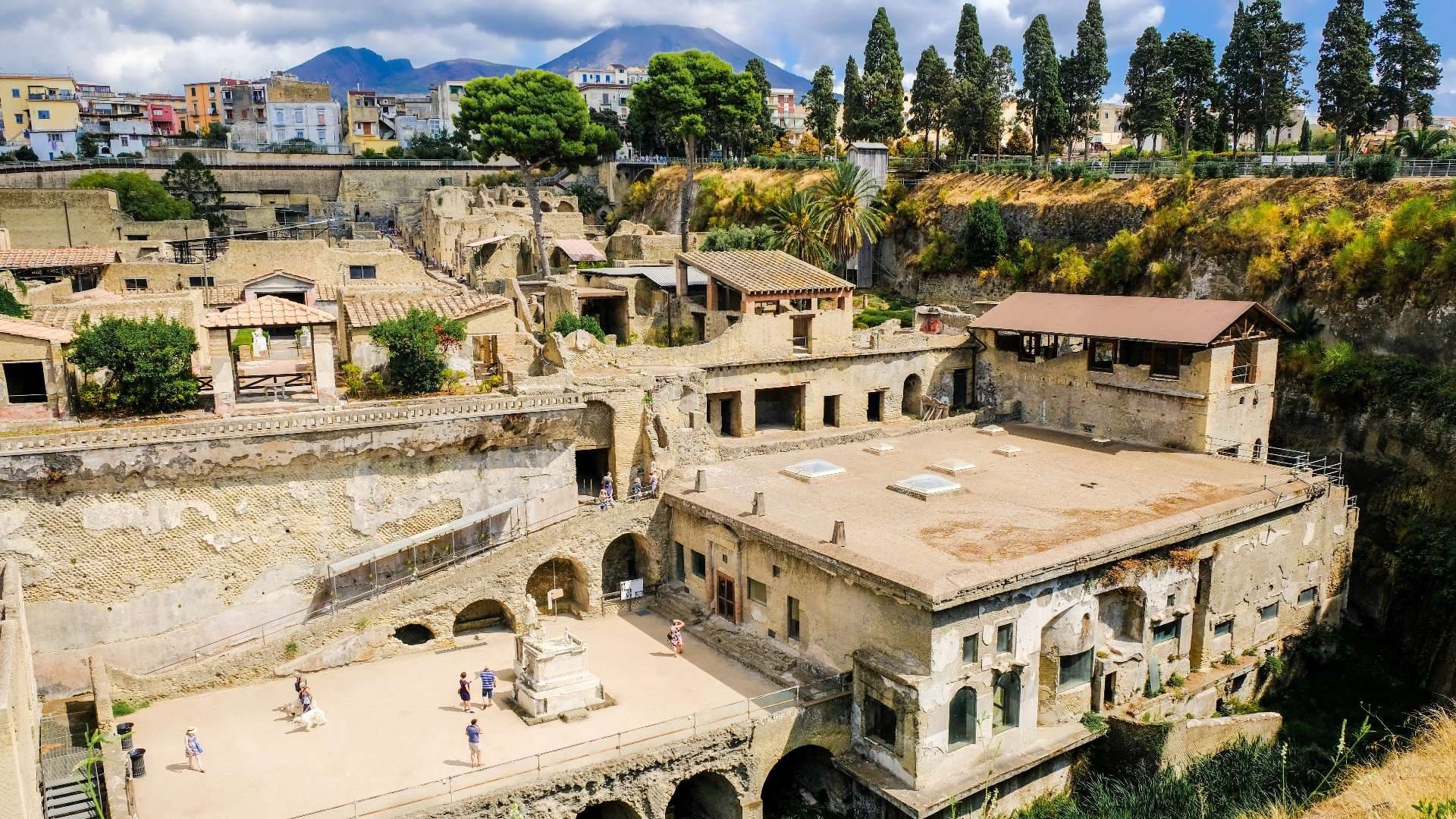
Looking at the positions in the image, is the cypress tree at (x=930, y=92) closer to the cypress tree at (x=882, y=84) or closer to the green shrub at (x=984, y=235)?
the cypress tree at (x=882, y=84)

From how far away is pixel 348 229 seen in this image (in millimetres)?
66188

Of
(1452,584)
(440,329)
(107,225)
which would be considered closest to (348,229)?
(107,225)

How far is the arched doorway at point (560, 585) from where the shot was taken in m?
29.5

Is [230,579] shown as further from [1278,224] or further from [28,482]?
[1278,224]

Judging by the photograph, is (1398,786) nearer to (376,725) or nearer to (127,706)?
(376,725)

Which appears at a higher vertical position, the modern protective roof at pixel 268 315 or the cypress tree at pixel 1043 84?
the cypress tree at pixel 1043 84

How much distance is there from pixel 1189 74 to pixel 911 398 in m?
24.9

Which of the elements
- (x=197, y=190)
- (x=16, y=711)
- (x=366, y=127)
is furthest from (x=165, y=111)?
(x=16, y=711)

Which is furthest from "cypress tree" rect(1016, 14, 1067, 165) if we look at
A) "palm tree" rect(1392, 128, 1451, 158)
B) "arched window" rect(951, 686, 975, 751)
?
"arched window" rect(951, 686, 975, 751)

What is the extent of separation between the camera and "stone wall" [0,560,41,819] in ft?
50.1

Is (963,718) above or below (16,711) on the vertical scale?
below

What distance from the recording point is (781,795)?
2527 cm

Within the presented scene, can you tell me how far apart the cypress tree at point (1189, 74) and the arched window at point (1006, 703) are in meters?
36.1

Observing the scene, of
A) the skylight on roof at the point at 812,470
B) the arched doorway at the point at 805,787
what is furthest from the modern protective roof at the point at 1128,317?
the arched doorway at the point at 805,787
